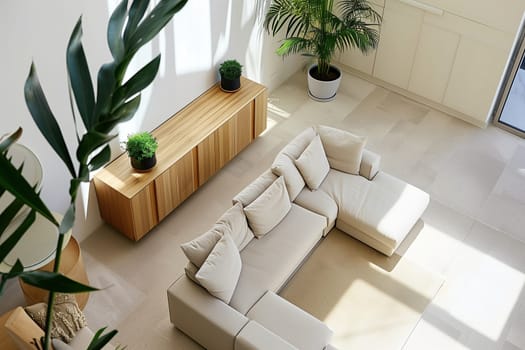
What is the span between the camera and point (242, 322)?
14.5 feet

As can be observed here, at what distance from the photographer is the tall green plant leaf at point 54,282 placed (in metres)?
1.51

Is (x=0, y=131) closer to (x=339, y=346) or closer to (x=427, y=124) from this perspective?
(x=339, y=346)

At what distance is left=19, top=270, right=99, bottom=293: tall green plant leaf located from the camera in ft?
4.96

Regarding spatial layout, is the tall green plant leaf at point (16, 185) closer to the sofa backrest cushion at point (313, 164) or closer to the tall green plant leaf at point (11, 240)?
the tall green plant leaf at point (11, 240)

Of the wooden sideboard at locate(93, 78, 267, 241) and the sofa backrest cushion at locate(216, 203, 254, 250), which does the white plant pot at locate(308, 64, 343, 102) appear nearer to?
the wooden sideboard at locate(93, 78, 267, 241)

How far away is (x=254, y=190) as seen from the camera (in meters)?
5.27

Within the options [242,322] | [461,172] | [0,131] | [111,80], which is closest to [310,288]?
[242,322]

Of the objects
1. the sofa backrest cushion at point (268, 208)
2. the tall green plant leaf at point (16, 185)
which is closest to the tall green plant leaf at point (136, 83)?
the tall green plant leaf at point (16, 185)

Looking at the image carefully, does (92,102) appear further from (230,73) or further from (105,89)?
(230,73)

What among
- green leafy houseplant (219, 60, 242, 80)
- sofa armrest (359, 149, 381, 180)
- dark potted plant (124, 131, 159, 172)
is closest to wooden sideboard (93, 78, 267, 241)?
dark potted plant (124, 131, 159, 172)

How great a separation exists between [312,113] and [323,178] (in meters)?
1.63

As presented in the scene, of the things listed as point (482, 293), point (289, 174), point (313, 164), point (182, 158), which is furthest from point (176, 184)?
point (482, 293)

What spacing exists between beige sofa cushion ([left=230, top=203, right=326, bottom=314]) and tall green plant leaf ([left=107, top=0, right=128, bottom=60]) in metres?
3.39

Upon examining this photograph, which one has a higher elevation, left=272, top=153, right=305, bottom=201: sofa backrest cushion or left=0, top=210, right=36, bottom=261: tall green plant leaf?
left=0, top=210, right=36, bottom=261: tall green plant leaf
